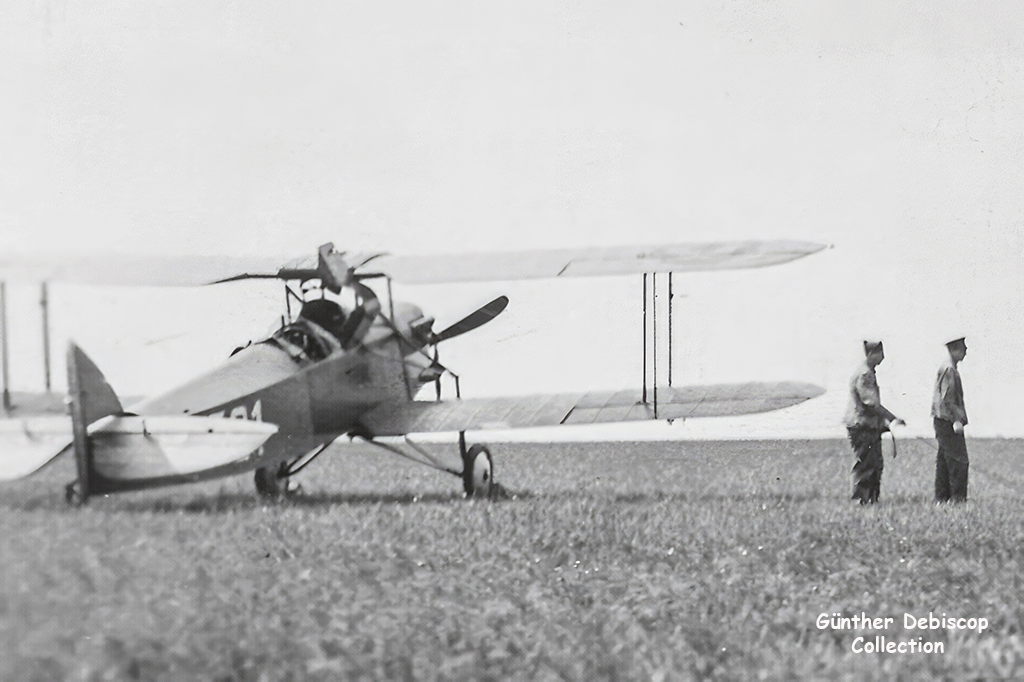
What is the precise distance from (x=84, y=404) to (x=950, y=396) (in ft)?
22.7

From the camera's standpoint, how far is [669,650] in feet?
16.9

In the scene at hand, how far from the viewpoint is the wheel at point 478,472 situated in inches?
378

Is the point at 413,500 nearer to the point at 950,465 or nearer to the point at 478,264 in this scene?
the point at 478,264

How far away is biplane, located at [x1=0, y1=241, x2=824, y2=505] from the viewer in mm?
6699

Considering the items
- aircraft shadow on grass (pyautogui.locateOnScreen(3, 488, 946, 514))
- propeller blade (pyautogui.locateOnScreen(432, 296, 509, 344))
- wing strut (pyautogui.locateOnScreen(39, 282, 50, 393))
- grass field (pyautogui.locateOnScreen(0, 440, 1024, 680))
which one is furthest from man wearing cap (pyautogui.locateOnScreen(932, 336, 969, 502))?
wing strut (pyautogui.locateOnScreen(39, 282, 50, 393))

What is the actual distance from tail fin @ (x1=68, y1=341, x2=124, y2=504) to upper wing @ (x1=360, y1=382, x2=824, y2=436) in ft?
9.35

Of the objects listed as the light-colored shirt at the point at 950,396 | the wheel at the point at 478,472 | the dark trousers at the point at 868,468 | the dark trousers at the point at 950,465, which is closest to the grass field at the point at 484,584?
the wheel at the point at 478,472

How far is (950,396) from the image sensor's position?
9.78 m

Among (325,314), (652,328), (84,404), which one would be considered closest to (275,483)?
(325,314)

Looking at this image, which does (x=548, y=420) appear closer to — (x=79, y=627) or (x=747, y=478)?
(x=747, y=478)

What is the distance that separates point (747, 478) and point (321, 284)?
4252mm

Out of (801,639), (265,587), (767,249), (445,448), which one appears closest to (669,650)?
(801,639)

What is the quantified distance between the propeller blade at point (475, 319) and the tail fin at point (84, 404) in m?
3.52

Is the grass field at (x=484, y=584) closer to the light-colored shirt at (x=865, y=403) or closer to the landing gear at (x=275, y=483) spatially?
the landing gear at (x=275, y=483)
